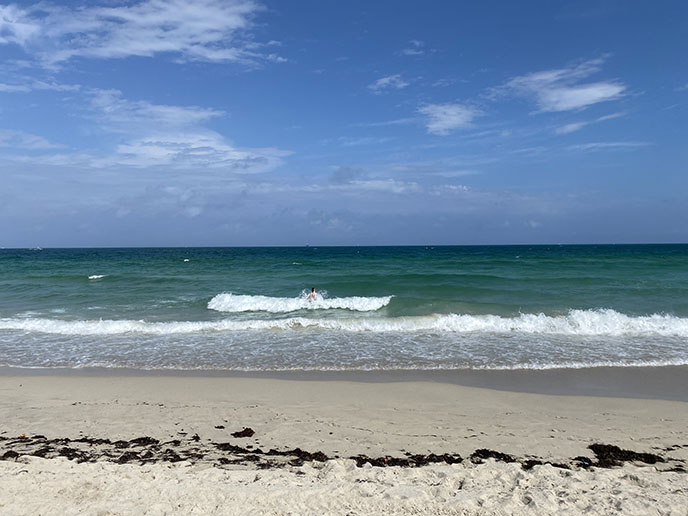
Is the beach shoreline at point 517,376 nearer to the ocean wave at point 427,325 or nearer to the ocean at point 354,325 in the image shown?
the ocean at point 354,325

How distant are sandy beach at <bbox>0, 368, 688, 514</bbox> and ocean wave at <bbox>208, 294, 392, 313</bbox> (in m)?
10.0

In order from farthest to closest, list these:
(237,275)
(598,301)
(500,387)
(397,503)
Answer: (237,275) < (598,301) < (500,387) < (397,503)

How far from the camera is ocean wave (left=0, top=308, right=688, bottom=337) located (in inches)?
557

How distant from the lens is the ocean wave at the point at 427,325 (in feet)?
46.4

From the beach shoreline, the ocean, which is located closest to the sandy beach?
the beach shoreline

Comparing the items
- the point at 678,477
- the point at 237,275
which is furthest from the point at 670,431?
the point at 237,275

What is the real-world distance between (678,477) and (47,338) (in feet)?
50.3

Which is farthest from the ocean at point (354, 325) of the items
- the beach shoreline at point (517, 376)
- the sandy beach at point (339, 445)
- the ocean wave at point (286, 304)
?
the sandy beach at point (339, 445)

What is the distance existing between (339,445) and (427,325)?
9.85 m

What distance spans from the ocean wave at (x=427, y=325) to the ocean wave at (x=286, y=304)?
3560 millimetres

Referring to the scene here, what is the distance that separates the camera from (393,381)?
905 cm

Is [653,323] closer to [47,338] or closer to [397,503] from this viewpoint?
[397,503]

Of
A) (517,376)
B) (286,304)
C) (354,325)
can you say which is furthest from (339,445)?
(286,304)

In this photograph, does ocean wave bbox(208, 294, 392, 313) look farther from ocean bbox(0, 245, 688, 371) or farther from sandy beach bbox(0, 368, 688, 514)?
sandy beach bbox(0, 368, 688, 514)
